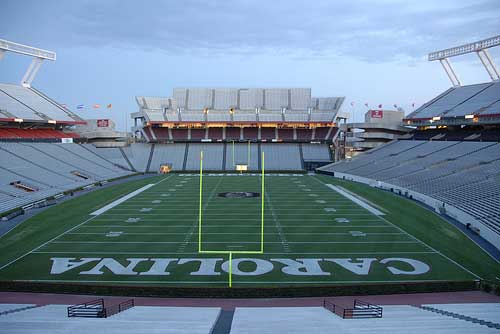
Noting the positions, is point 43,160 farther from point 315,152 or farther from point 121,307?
point 315,152

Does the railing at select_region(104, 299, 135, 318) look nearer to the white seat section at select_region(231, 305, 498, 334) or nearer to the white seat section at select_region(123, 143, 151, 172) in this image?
the white seat section at select_region(231, 305, 498, 334)

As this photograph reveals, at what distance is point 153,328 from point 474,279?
1028 cm

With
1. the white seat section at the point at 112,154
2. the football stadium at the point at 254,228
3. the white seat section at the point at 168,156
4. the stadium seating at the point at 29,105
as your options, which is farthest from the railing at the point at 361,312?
the white seat section at the point at 112,154

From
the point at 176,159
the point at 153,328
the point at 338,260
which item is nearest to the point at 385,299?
the point at 338,260

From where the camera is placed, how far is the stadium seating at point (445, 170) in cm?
2138

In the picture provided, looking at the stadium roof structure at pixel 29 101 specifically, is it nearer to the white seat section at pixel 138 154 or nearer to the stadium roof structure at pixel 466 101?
the white seat section at pixel 138 154

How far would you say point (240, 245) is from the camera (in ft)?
52.0

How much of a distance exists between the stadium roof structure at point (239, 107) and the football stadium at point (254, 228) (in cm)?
464

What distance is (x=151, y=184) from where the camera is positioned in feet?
116

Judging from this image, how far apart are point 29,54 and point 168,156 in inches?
776

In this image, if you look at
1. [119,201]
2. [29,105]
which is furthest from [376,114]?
[29,105]

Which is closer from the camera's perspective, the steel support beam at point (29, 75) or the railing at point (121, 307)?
the railing at point (121, 307)

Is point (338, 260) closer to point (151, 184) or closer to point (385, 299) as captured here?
point (385, 299)

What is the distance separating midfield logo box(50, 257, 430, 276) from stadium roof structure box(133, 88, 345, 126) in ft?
129
